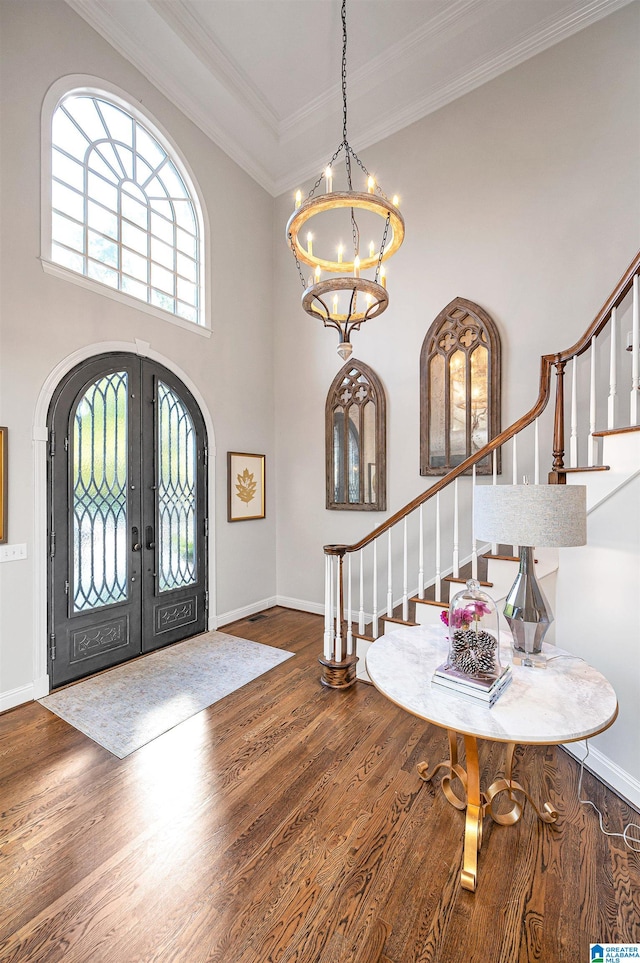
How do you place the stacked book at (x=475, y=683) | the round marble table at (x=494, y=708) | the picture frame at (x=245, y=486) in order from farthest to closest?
the picture frame at (x=245, y=486) < the stacked book at (x=475, y=683) < the round marble table at (x=494, y=708)

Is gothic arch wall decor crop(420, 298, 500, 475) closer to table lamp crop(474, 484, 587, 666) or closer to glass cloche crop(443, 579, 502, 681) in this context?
table lamp crop(474, 484, 587, 666)

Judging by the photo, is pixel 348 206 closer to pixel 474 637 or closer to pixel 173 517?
pixel 474 637

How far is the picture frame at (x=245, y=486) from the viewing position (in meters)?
4.48

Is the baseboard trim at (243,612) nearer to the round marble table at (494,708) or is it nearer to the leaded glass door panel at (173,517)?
the leaded glass door panel at (173,517)

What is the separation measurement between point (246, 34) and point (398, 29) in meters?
1.30

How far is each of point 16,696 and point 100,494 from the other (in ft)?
4.83

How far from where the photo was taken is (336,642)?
3.04m

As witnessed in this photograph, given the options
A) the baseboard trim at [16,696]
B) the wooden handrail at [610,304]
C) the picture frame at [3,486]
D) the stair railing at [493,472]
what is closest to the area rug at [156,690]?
the baseboard trim at [16,696]

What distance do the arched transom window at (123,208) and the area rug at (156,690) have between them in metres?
3.14

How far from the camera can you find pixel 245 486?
4.66 m

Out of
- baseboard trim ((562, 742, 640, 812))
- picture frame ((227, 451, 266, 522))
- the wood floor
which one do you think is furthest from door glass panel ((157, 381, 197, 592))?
baseboard trim ((562, 742, 640, 812))

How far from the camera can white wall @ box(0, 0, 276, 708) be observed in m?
2.80

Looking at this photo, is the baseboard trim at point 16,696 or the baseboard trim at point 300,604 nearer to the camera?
the baseboard trim at point 16,696

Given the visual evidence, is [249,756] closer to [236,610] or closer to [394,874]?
[394,874]
